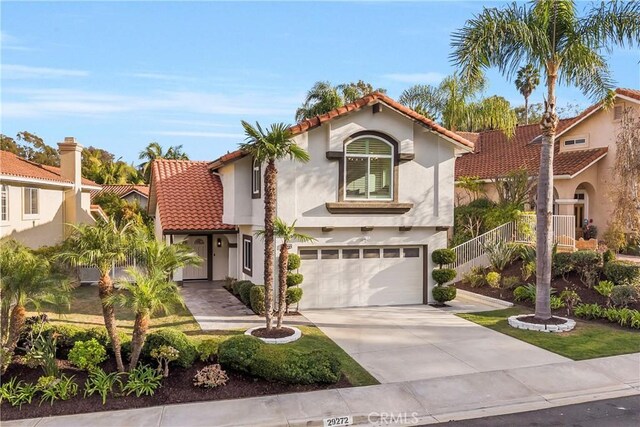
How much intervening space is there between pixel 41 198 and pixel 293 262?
14.4m

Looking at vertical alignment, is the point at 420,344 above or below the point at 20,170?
below

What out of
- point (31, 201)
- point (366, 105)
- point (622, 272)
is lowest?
point (622, 272)

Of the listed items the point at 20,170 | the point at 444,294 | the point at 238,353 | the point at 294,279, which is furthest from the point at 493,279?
the point at 20,170

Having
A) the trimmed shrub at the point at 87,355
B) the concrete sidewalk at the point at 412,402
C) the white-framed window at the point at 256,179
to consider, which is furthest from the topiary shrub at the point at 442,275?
the trimmed shrub at the point at 87,355

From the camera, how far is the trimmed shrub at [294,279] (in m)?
14.8

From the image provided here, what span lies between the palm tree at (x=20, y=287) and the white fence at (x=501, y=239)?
15.0m

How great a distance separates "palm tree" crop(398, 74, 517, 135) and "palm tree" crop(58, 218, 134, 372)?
21.3 meters

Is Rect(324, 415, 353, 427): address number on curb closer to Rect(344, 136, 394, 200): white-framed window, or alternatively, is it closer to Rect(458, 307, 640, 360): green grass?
Rect(458, 307, 640, 360): green grass

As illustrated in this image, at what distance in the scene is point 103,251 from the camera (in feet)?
28.4

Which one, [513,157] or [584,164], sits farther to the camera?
[513,157]

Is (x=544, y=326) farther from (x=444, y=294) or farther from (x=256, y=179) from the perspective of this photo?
(x=256, y=179)

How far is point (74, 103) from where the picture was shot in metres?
15.0

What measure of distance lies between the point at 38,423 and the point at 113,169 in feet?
147

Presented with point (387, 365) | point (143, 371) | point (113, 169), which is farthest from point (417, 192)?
point (113, 169)
